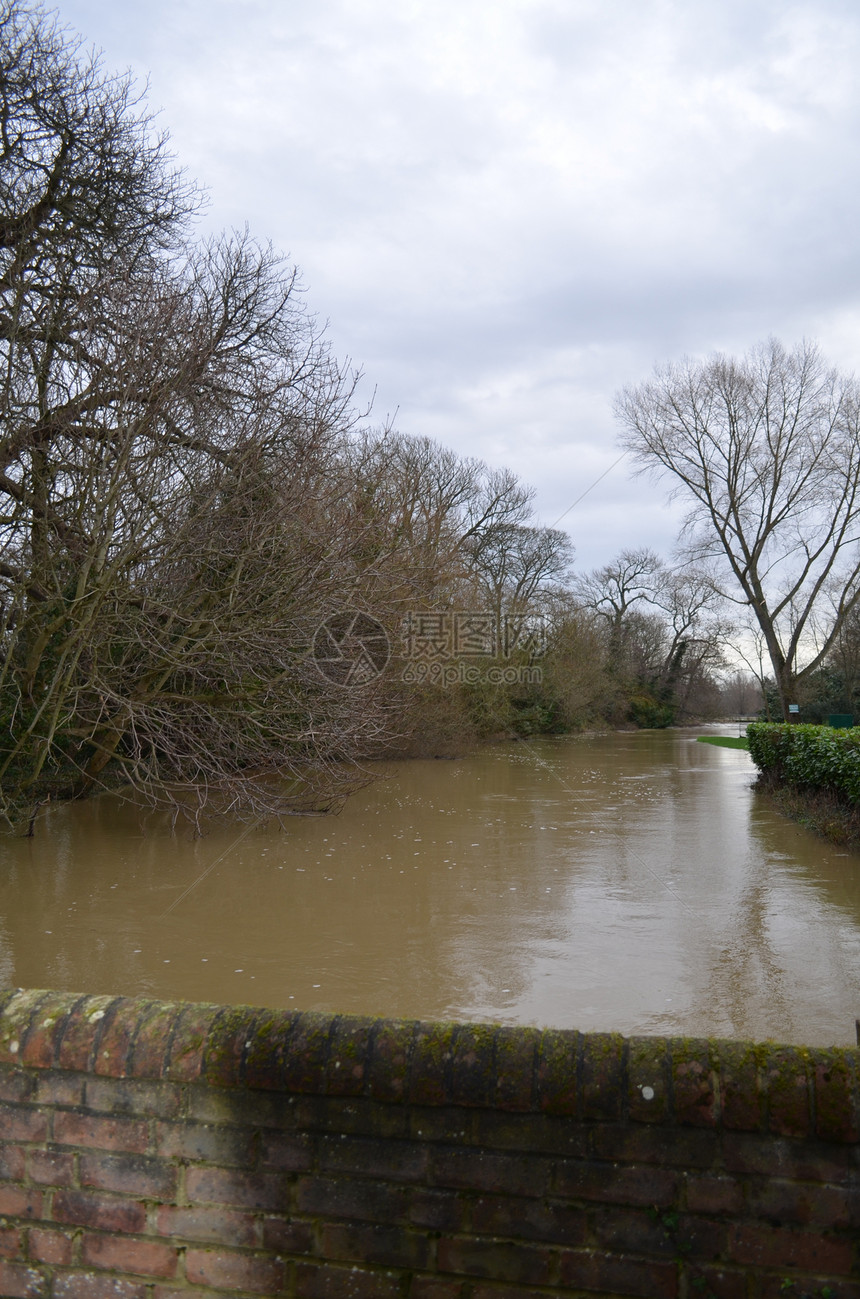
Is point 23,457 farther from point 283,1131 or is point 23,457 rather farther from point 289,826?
point 283,1131

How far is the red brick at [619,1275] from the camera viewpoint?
2.17 metres

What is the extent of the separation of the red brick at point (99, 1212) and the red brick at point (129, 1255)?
34 mm

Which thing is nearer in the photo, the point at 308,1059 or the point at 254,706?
the point at 308,1059

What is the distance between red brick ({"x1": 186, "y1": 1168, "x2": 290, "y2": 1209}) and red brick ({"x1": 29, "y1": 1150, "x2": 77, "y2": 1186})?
1.09 ft

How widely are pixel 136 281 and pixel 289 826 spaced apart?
7.93 meters

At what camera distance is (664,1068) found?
7.20 ft

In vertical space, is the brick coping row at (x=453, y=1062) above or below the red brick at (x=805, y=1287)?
above

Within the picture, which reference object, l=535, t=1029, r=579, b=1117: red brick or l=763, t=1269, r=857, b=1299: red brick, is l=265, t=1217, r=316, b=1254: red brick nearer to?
l=535, t=1029, r=579, b=1117: red brick

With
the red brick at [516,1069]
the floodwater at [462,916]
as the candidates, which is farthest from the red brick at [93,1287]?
the floodwater at [462,916]

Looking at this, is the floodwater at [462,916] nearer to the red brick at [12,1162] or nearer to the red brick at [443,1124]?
the red brick at [443,1124]

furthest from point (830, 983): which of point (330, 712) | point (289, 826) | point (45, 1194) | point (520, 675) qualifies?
point (520, 675)

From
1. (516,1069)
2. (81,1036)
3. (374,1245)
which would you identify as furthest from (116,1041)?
(516,1069)

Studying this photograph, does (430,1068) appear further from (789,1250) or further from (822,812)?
(822,812)

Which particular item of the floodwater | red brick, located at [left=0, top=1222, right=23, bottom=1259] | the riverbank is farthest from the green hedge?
red brick, located at [left=0, top=1222, right=23, bottom=1259]
